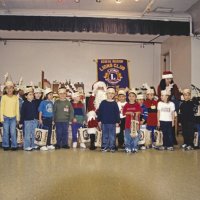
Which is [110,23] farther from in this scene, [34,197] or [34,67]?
[34,197]

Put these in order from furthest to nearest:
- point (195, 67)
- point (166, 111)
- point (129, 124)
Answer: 1. point (195, 67)
2. point (166, 111)
3. point (129, 124)

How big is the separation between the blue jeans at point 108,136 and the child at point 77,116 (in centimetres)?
72

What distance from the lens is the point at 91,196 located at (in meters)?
3.23

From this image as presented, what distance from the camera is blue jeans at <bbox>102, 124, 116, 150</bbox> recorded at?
601 centimetres

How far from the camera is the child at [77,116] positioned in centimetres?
654

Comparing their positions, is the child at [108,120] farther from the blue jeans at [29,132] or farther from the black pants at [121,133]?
the blue jeans at [29,132]

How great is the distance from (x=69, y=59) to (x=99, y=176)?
8.31 meters

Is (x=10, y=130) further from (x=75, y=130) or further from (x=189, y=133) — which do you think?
(x=189, y=133)

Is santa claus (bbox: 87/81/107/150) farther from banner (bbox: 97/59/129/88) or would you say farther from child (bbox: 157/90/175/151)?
banner (bbox: 97/59/129/88)

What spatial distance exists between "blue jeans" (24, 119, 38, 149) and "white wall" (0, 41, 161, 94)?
5744 millimetres

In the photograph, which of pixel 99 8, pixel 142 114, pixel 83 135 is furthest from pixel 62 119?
pixel 99 8

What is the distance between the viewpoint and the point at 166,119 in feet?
20.5

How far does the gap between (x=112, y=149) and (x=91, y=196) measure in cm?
279

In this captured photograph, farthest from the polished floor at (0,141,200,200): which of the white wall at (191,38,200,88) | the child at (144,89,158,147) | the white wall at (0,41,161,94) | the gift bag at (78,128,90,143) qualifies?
the white wall at (0,41,161,94)
